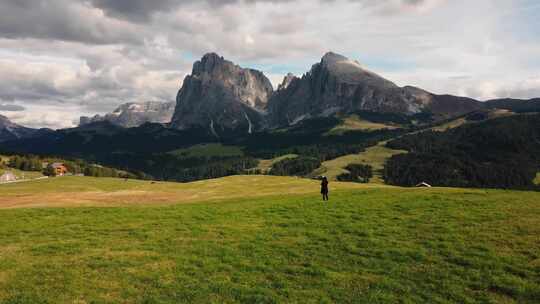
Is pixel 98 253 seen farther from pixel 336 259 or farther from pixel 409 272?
pixel 409 272

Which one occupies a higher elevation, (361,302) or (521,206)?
(521,206)

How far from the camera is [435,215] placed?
35.7 metres

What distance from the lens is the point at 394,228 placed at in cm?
3216

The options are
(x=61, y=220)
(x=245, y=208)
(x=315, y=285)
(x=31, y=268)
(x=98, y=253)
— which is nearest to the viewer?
(x=315, y=285)

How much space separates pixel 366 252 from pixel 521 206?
19.2 meters

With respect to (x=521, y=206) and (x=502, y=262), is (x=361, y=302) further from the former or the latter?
(x=521, y=206)

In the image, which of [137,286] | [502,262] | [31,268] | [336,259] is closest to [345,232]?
[336,259]

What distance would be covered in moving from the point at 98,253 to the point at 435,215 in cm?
2823

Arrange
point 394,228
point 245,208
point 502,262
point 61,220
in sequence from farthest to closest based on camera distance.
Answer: point 245,208
point 61,220
point 394,228
point 502,262

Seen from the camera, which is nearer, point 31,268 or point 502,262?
point 502,262

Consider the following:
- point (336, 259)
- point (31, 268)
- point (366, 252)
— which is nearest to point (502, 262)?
point (366, 252)

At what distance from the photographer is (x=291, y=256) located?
87.9 feet

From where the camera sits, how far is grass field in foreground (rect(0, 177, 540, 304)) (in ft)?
68.2

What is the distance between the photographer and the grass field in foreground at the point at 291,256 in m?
20.8
